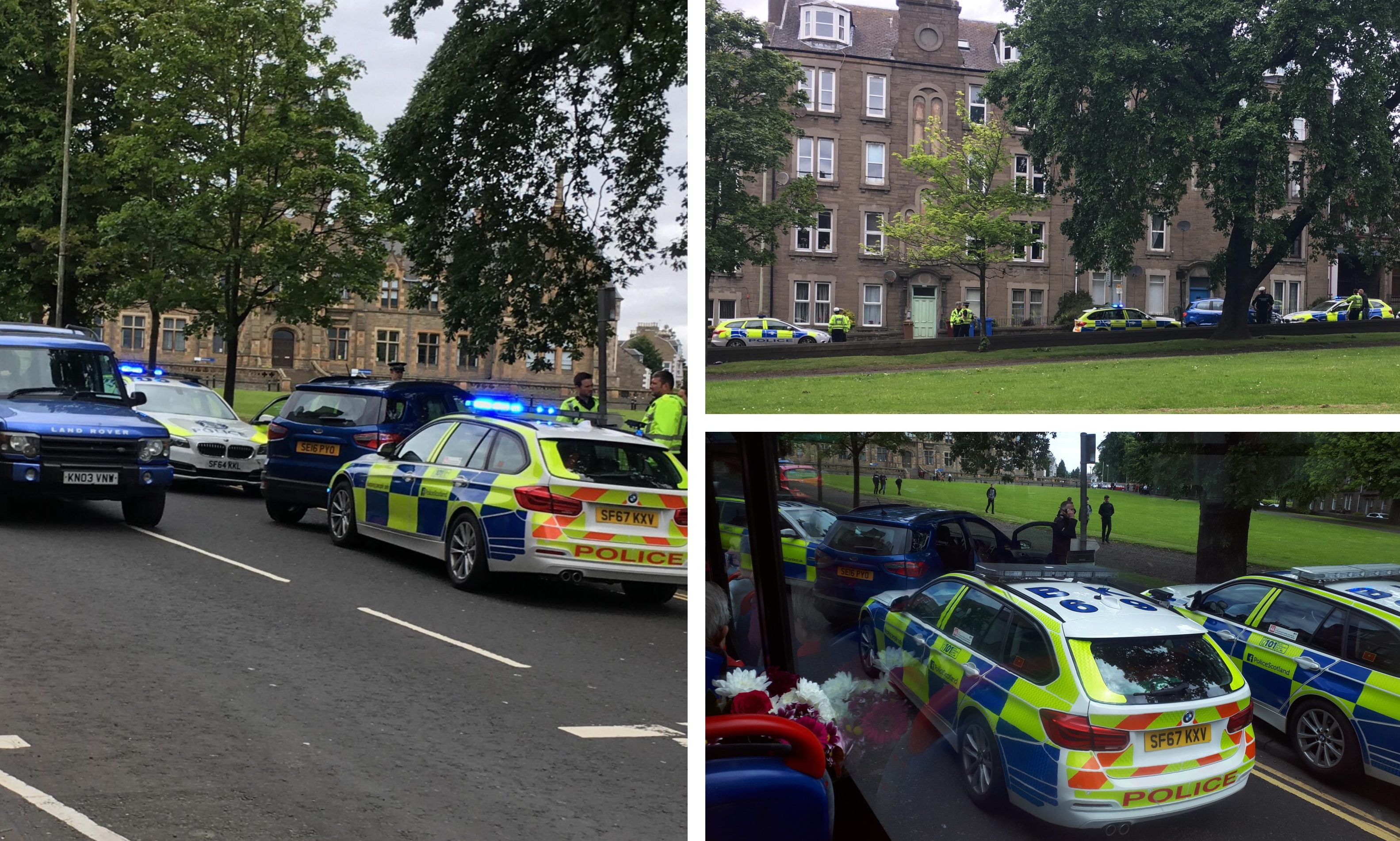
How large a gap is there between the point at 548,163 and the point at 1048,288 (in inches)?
591

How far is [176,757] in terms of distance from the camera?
17.7 ft

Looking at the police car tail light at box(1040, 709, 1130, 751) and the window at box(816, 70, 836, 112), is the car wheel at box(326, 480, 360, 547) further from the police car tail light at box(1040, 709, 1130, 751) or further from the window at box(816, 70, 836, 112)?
the police car tail light at box(1040, 709, 1130, 751)

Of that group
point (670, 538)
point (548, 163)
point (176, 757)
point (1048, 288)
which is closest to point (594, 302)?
point (548, 163)

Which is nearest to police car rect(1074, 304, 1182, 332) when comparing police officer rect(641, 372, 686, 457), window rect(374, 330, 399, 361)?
police officer rect(641, 372, 686, 457)

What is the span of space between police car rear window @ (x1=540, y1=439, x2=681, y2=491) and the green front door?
6.62m

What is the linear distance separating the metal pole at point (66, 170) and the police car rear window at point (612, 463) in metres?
20.7

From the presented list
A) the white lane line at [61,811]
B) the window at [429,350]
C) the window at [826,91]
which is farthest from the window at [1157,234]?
the window at [429,350]

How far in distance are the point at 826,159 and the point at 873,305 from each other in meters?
0.45

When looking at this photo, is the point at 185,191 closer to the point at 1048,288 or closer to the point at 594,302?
the point at 594,302

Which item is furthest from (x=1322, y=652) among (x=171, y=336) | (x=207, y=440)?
(x=171, y=336)

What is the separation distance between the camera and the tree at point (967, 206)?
2.38 meters

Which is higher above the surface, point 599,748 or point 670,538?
point 670,538

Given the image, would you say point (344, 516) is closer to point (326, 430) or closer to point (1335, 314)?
point (326, 430)

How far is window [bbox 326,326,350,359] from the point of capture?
4141cm
